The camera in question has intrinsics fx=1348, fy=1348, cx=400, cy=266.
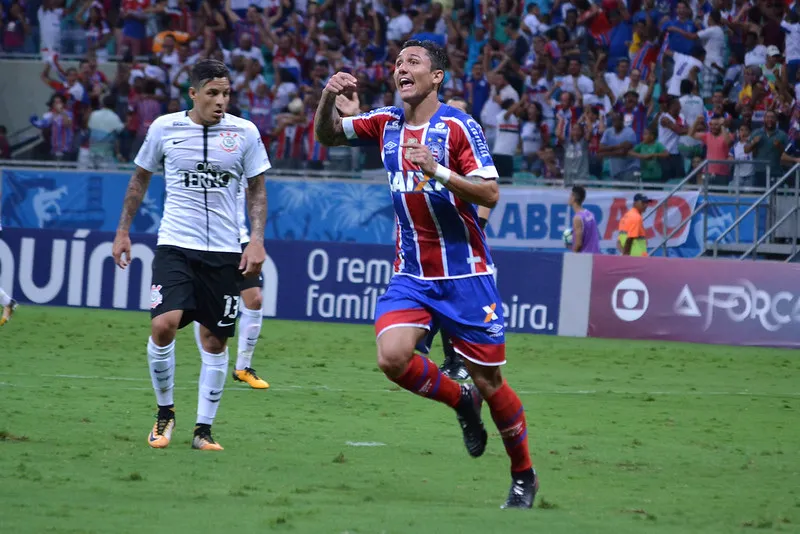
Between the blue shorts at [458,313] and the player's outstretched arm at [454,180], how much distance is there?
20.5 inches

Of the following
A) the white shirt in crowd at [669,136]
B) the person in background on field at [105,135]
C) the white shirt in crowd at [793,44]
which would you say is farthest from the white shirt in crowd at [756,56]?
the person in background on field at [105,135]

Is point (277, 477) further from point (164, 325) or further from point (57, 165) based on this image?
point (57, 165)

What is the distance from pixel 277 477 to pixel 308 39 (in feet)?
67.5

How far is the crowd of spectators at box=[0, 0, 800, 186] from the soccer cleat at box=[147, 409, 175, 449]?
14.3 m

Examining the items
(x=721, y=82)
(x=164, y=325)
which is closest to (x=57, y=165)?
(x=721, y=82)

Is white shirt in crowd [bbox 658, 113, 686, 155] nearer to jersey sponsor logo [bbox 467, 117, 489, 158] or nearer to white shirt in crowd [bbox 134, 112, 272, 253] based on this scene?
white shirt in crowd [bbox 134, 112, 272, 253]

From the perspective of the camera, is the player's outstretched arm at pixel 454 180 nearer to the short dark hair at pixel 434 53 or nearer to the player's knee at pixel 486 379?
the short dark hair at pixel 434 53

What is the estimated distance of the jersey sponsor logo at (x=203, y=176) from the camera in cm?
880

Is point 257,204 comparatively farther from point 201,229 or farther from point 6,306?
point 6,306

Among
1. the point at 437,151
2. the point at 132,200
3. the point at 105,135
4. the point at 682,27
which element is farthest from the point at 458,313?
the point at 105,135

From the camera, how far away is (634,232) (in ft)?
67.9

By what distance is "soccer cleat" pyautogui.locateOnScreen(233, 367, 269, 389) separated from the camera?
12.5 meters

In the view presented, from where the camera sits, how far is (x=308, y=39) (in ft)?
90.0

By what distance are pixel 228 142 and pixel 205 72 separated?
0.51 m
